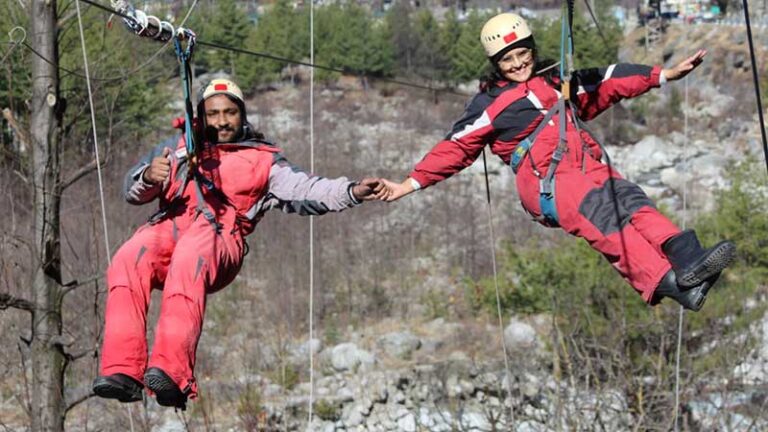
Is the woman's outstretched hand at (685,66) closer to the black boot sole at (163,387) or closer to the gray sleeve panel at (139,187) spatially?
the gray sleeve panel at (139,187)

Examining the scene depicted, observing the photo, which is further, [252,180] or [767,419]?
[767,419]

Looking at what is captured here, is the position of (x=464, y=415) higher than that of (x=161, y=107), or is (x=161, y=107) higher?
(x=161, y=107)

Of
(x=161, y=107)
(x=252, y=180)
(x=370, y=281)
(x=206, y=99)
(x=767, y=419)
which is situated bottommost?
(x=767, y=419)

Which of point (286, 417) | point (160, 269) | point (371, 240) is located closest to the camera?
point (160, 269)

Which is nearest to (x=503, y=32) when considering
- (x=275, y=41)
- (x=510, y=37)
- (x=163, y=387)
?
(x=510, y=37)

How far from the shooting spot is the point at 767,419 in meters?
15.4

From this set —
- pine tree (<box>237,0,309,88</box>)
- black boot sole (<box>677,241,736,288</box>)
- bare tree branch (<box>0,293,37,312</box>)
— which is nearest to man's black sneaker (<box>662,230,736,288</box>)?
black boot sole (<box>677,241,736,288</box>)

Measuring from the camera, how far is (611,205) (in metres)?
4.48

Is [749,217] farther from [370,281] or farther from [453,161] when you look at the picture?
[453,161]

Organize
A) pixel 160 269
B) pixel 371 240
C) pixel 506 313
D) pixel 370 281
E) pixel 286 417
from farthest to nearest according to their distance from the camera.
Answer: pixel 371 240
pixel 370 281
pixel 506 313
pixel 286 417
pixel 160 269

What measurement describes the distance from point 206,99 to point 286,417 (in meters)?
12.4

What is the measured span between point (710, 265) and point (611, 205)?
1.54ft

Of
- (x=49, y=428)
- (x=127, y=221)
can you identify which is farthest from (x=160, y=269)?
(x=127, y=221)

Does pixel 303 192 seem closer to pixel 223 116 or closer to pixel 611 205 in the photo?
pixel 223 116
